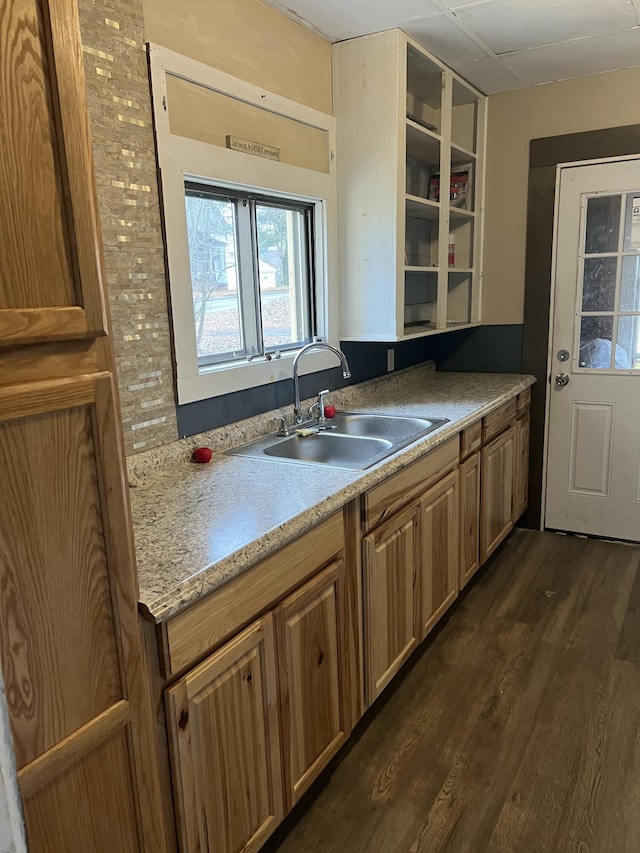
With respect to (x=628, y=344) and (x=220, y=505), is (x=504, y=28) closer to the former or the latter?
(x=628, y=344)

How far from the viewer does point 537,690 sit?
220 centimetres

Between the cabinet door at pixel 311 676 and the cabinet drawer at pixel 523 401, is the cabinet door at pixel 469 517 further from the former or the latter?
the cabinet door at pixel 311 676

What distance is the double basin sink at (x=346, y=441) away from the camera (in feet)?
7.08

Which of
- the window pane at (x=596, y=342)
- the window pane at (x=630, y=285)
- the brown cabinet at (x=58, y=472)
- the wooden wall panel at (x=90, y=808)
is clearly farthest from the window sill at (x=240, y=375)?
the window pane at (x=630, y=285)

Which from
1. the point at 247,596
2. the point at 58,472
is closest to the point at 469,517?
the point at 247,596

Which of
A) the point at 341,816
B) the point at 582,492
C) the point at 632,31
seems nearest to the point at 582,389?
the point at 582,492

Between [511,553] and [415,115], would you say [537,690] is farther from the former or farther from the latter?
[415,115]

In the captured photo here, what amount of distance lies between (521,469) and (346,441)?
1463 millimetres

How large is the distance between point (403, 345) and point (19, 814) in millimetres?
2845

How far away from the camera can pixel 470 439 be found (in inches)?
102

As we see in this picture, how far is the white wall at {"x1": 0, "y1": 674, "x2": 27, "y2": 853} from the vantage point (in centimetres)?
80

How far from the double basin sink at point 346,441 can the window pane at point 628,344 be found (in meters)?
1.32

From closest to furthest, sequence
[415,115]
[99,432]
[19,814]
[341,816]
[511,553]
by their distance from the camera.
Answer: [19,814]
[99,432]
[341,816]
[415,115]
[511,553]

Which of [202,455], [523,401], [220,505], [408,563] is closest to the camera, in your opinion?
[220,505]
